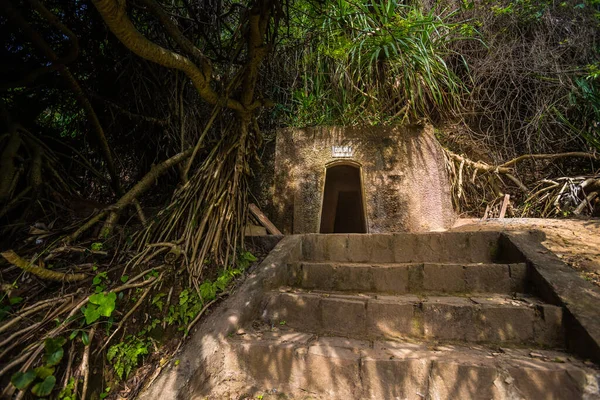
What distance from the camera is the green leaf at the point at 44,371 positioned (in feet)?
4.76

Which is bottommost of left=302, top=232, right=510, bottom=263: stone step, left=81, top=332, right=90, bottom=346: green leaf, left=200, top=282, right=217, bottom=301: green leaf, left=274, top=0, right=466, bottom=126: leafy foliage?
left=81, top=332, right=90, bottom=346: green leaf

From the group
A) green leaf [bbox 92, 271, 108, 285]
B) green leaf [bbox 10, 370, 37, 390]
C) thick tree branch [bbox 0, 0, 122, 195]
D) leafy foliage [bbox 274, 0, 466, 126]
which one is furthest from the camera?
leafy foliage [bbox 274, 0, 466, 126]

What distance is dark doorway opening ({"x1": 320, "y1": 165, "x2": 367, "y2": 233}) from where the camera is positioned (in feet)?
20.0

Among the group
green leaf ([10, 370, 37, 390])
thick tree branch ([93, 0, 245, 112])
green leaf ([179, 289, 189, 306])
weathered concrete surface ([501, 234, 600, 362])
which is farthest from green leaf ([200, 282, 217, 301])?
weathered concrete surface ([501, 234, 600, 362])

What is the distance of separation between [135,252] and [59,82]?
7.44ft

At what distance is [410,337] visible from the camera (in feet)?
5.86

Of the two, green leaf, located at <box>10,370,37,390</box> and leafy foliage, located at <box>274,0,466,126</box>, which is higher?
leafy foliage, located at <box>274,0,466,126</box>

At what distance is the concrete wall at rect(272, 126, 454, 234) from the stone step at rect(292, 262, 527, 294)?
1.62 m

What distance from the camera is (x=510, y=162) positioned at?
5207 mm

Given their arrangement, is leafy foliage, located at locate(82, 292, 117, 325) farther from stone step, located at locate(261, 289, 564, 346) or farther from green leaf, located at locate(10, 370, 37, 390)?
stone step, located at locate(261, 289, 564, 346)

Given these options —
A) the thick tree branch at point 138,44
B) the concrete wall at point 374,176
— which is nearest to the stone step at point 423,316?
the thick tree branch at point 138,44

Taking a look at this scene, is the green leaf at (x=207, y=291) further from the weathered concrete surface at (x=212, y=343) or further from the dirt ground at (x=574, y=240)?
the dirt ground at (x=574, y=240)

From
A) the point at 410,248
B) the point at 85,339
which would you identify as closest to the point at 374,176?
the point at 410,248

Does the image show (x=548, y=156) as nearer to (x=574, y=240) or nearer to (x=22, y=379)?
(x=574, y=240)
